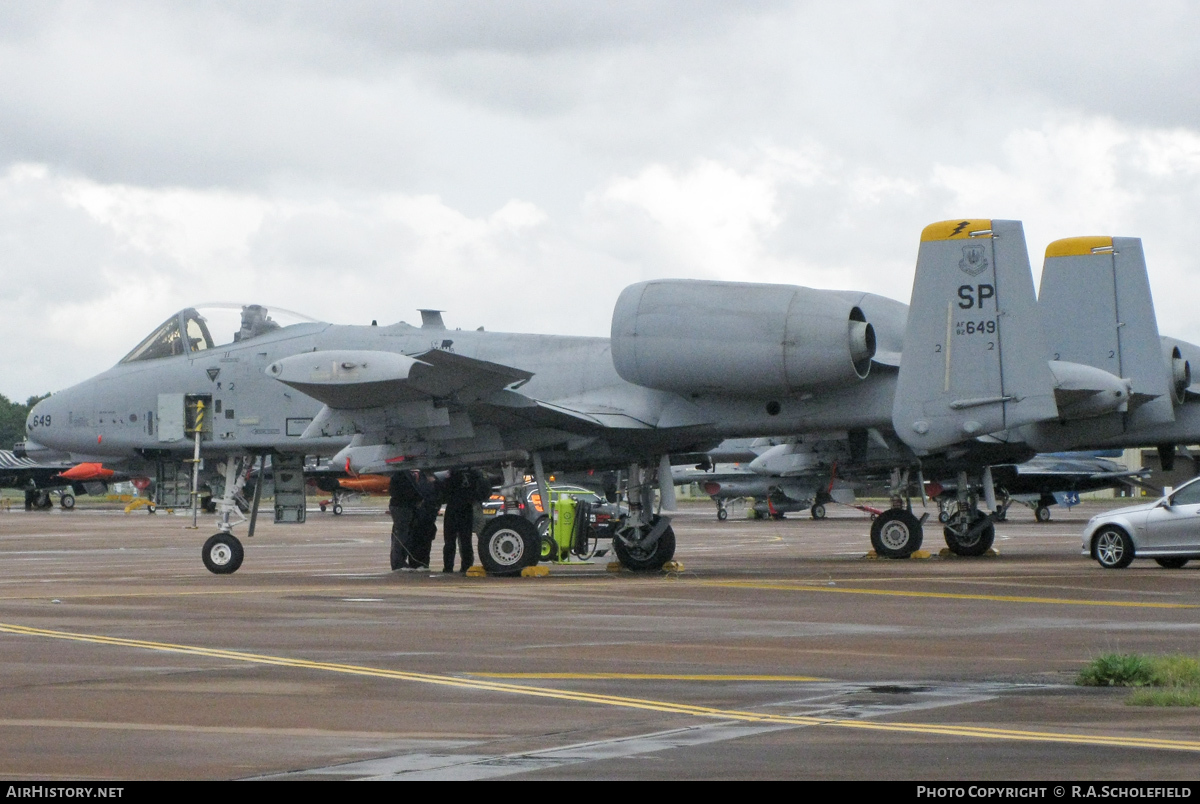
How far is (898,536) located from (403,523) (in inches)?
362

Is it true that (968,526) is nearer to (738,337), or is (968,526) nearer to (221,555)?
(738,337)

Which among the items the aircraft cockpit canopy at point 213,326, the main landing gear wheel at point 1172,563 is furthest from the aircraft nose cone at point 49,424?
the main landing gear wheel at point 1172,563

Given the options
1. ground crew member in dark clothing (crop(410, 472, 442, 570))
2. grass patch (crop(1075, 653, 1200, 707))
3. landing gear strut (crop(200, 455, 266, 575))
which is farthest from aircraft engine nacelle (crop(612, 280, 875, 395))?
grass patch (crop(1075, 653, 1200, 707))

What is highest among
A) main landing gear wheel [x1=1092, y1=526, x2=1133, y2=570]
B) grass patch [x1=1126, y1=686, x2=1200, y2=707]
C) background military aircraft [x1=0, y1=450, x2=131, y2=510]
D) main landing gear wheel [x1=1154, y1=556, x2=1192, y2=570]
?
background military aircraft [x1=0, y1=450, x2=131, y2=510]

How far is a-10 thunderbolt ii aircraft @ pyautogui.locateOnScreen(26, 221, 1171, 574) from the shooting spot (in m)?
19.6

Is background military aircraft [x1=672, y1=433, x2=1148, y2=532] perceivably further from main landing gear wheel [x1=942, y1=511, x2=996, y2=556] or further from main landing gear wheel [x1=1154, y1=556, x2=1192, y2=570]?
main landing gear wheel [x1=1154, y1=556, x2=1192, y2=570]

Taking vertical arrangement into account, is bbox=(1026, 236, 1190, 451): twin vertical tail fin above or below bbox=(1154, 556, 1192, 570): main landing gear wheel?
above

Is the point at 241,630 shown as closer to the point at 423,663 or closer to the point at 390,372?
the point at 423,663

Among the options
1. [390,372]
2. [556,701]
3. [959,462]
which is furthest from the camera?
[959,462]

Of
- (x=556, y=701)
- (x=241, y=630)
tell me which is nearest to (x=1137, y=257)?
(x=241, y=630)

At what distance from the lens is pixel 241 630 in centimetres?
1322

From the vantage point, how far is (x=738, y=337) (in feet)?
64.5

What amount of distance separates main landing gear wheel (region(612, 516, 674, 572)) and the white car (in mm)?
6366

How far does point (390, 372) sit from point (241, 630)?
5.98 metres
